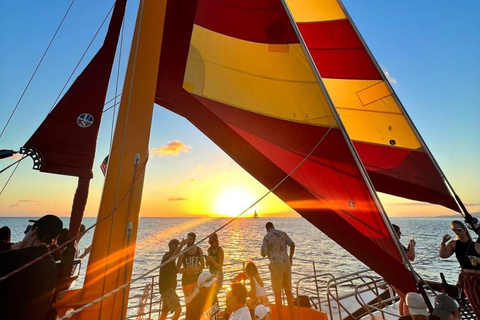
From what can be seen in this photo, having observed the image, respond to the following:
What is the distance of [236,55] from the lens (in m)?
3.61

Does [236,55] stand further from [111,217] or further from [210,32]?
[111,217]

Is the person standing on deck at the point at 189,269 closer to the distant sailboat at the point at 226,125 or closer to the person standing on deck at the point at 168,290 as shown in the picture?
the person standing on deck at the point at 168,290

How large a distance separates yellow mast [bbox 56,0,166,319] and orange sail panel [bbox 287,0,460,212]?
5723 mm

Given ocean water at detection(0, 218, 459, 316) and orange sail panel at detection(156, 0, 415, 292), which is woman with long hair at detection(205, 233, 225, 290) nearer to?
ocean water at detection(0, 218, 459, 316)

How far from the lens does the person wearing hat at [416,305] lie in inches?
96.4

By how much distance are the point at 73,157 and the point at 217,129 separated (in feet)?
5.01

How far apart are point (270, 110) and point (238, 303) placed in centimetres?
238

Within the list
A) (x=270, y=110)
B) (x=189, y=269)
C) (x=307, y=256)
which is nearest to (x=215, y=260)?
(x=189, y=269)

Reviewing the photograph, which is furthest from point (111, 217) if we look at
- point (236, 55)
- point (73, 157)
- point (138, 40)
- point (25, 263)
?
point (236, 55)

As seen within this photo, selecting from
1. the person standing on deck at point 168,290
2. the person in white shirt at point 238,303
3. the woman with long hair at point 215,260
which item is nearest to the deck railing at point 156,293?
the woman with long hair at point 215,260

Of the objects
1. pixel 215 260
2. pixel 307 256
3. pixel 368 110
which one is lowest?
pixel 307 256

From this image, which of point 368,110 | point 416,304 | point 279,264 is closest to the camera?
point 416,304

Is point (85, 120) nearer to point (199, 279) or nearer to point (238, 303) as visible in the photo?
point (199, 279)

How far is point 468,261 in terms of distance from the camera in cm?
368
